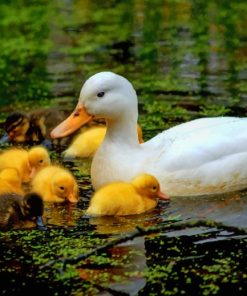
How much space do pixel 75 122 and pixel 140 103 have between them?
7.93 feet

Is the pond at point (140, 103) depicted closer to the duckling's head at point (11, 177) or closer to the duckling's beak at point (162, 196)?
the duckling's beak at point (162, 196)

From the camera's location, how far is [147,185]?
Result: 7766 millimetres

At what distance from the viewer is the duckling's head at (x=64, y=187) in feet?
26.0

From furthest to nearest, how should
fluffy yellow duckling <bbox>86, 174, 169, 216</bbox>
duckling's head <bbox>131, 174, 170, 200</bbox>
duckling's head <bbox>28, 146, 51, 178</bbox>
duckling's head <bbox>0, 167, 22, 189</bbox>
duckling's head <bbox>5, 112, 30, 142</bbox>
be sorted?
duckling's head <bbox>5, 112, 30, 142</bbox> < duckling's head <bbox>28, 146, 51, 178</bbox> < duckling's head <bbox>0, 167, 22, 189</bbox> < duckling's head <bbox>131, 174, 170, 200</bbox> < fluffy yellow duckling <bbox>86, 174, 169, 216</bbox>

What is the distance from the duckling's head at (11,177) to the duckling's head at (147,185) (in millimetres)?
798

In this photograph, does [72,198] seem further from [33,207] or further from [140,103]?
[140,103]

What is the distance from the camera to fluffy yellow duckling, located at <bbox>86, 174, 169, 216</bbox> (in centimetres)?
759

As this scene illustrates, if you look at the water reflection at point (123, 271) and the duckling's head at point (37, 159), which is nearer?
the water reflection at point (123, 271)

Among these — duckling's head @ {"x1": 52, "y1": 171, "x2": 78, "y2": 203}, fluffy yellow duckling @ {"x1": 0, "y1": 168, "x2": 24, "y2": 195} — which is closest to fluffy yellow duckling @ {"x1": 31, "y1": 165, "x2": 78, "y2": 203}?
duckling's head @ {"x1": 52, "y1": 171, "x2": 78, "y2": 203}

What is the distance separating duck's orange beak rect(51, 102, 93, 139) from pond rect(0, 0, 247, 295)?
445 millimetres

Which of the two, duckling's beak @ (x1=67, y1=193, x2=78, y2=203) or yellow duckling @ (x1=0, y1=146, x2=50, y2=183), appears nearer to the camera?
duckling's beak @ (x1=67, y1=193, x2=78, y2=203)

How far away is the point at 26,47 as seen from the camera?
1317cm

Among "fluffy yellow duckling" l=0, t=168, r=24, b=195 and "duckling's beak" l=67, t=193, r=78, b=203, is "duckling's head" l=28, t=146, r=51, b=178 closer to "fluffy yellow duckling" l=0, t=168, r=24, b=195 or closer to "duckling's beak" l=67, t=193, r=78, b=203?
"fluffy yellow duckling" l=0, t=168, r=24, b=195

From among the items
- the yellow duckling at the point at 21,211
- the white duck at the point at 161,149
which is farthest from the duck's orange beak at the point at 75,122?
the yellow duckling at the point at 21,211
